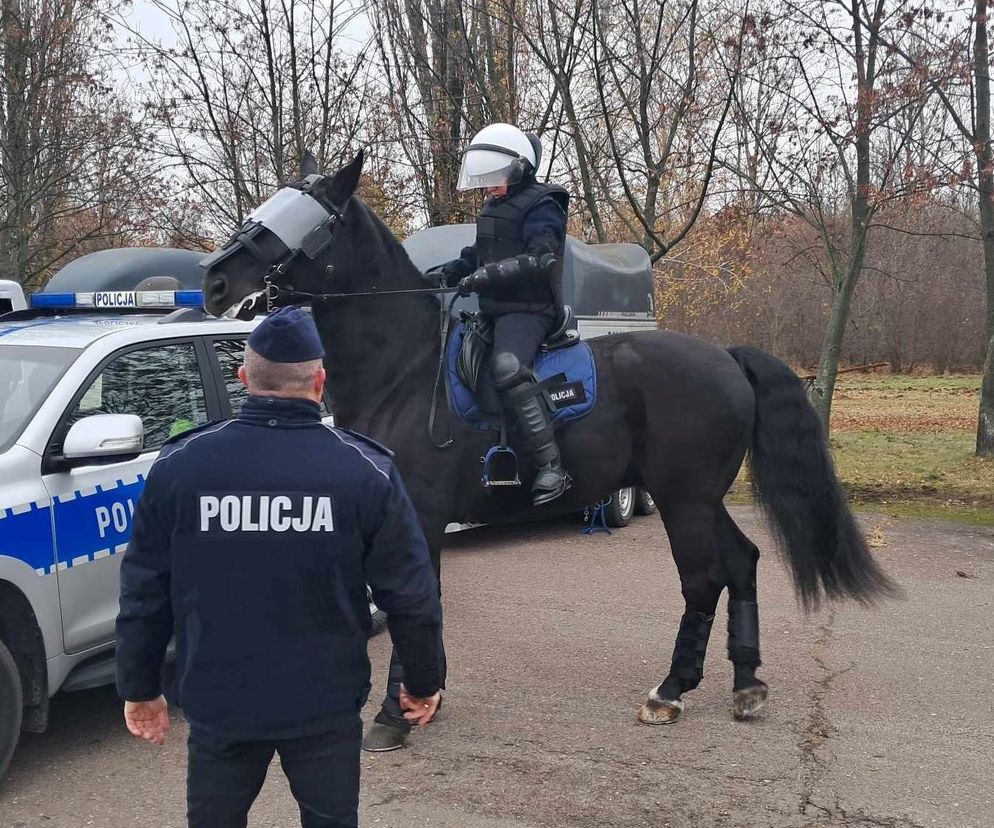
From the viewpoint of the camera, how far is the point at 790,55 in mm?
11867

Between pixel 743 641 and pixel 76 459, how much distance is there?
11.0 feet

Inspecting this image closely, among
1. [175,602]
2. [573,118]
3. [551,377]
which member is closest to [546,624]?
[551,377]

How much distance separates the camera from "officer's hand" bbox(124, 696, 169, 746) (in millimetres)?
2410

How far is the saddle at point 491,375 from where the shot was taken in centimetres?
484

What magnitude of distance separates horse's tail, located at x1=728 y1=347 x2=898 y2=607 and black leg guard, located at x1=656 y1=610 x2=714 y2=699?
617 mm

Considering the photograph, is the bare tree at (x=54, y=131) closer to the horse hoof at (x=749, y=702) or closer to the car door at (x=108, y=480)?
the car door at (x=108, y=480)

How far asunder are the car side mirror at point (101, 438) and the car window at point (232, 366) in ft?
4.07

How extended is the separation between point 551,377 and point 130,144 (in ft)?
37.6

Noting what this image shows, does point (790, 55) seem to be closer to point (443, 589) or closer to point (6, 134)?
point (443, 589)

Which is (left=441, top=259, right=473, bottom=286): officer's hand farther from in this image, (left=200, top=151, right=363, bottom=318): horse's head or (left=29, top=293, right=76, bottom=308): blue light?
(left=29, top=293, right=76, bottom=308): blue light

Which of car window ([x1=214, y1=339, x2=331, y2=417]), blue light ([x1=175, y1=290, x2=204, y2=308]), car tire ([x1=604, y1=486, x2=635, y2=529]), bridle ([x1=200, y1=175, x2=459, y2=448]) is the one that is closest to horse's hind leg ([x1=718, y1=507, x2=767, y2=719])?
car window ([x1=214, y1=339, x2=331, y2=417])

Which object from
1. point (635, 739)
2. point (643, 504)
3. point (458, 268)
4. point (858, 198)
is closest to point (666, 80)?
point (858, 198)

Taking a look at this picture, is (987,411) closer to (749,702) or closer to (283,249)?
(749,702)

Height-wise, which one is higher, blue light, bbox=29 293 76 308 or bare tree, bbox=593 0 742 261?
bare tree, bbox=593 0 742 261
